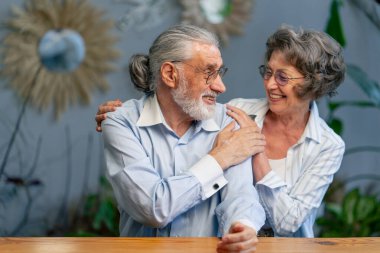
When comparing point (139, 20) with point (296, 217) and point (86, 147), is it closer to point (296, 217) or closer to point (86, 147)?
Answer: point (86, 147)

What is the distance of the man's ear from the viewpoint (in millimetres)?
3014

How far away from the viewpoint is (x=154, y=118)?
9.92 feet

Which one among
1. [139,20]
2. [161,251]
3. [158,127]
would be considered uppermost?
[139,20]

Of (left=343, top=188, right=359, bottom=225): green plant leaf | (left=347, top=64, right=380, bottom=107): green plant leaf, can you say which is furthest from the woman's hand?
(left=343, top=188, right=359, bottom=225): green plant leaf

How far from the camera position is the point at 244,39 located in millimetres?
5531

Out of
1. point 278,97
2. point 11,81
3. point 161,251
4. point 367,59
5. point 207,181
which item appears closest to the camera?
point 161,251

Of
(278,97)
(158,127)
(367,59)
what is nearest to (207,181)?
(158,127)

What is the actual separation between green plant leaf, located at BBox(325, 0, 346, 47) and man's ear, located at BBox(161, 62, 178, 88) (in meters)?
2.25

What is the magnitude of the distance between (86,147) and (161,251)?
291 cm

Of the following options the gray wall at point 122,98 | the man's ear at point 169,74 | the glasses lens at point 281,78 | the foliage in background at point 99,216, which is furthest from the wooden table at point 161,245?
the gray wall at point 122,98

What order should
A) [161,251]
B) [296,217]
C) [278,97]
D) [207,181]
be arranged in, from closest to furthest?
1. [161,251]
2. [207,181]
3. [296,217]
4. [278,97]

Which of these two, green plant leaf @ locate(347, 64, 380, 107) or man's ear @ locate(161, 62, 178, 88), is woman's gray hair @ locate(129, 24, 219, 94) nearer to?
man's ear @ locate(161, 62, 178, 88)

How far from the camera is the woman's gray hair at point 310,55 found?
3244mm

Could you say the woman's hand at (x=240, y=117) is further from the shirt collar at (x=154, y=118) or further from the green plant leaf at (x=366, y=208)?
the green plant leaf at (x=366, y=208)
